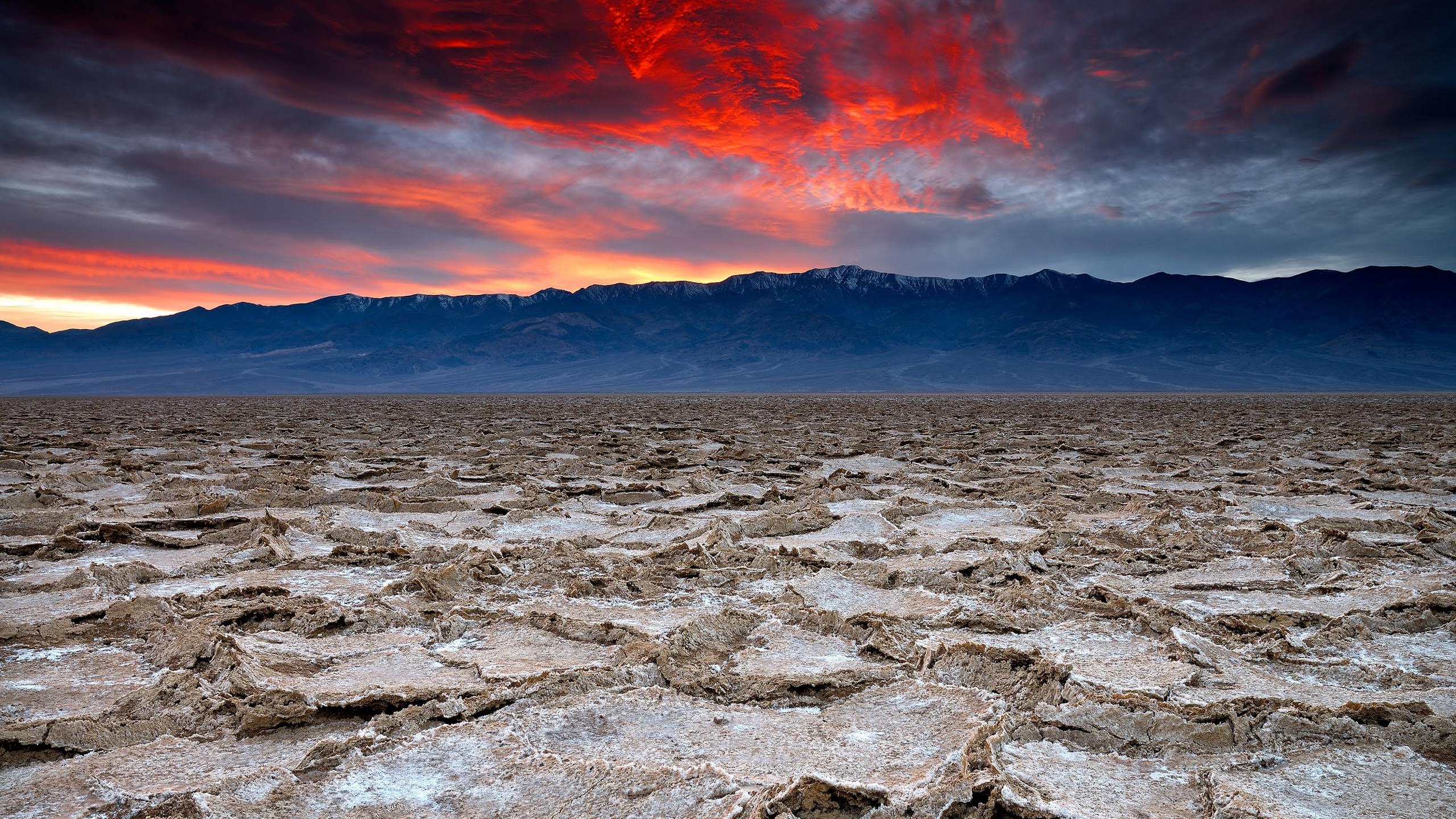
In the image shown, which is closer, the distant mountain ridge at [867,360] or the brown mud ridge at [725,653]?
the brown mud ridge at [725,653]

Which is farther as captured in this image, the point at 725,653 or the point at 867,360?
the point at 867,360

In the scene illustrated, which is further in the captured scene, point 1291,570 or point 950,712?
point 1291,570

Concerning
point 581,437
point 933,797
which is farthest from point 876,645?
point 581,437

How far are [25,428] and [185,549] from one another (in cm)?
1337

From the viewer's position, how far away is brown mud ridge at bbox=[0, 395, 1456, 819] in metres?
1.67

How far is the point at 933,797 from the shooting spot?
5.15 feet

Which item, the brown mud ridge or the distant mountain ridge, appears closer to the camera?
the brown mud ridge

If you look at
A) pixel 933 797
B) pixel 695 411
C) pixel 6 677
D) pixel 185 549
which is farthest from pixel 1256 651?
pixel 695 411

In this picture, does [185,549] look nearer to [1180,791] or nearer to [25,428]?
[1180,791]

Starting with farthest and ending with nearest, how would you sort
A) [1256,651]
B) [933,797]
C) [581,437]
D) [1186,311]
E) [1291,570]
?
[1186,311] < [581,437] < [1291,570] < [1256,651] < [933,797]

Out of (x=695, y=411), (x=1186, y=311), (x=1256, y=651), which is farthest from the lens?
(x=1186, y=311)

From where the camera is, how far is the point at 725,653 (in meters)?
2.53

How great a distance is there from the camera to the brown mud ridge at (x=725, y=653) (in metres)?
1.67

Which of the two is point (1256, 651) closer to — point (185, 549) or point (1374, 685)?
point (1374, 685)
